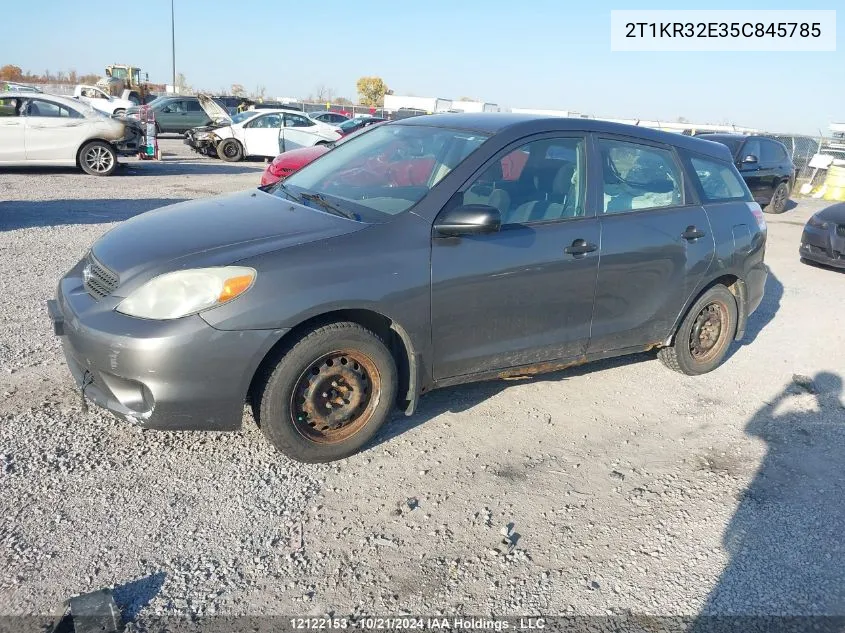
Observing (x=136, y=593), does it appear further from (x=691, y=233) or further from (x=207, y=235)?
(x=691, y=233)

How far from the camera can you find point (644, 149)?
14.8 feet

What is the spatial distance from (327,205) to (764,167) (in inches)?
499

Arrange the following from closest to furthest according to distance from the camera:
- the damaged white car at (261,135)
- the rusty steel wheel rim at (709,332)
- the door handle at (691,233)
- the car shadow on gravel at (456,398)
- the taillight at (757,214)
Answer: the car shadow on gravel at (456,398)
the door handle at (691,233)
the rusty steel wheel rim at (709,332)
the taillight at (757,214)
the damaged white car at (261,135)

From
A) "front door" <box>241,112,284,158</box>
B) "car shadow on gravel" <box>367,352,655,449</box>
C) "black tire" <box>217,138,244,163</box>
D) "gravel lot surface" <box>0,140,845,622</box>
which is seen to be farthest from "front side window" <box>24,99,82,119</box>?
"car shadow on gravel" <box>367,352,655,449</box>

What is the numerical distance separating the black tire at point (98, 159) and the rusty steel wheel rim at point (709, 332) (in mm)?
12728

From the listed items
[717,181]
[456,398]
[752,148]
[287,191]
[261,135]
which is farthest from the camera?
[261,135]

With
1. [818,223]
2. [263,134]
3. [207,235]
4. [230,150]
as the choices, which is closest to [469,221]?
[207,235]

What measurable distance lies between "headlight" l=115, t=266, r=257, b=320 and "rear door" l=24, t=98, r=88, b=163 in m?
12.1

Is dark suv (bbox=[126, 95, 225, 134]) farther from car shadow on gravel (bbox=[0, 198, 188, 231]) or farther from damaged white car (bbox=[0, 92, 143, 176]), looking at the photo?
car shadow on gravel (bbox=[0, 198, 188, 231])

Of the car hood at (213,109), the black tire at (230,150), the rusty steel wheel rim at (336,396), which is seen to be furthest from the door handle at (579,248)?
the car hood at (213,109)

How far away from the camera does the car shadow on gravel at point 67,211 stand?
8.69m

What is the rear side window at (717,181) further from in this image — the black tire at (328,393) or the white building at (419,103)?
the white building at (419,103)

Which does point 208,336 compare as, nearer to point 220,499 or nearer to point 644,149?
point 220,499

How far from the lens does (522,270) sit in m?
3.68
